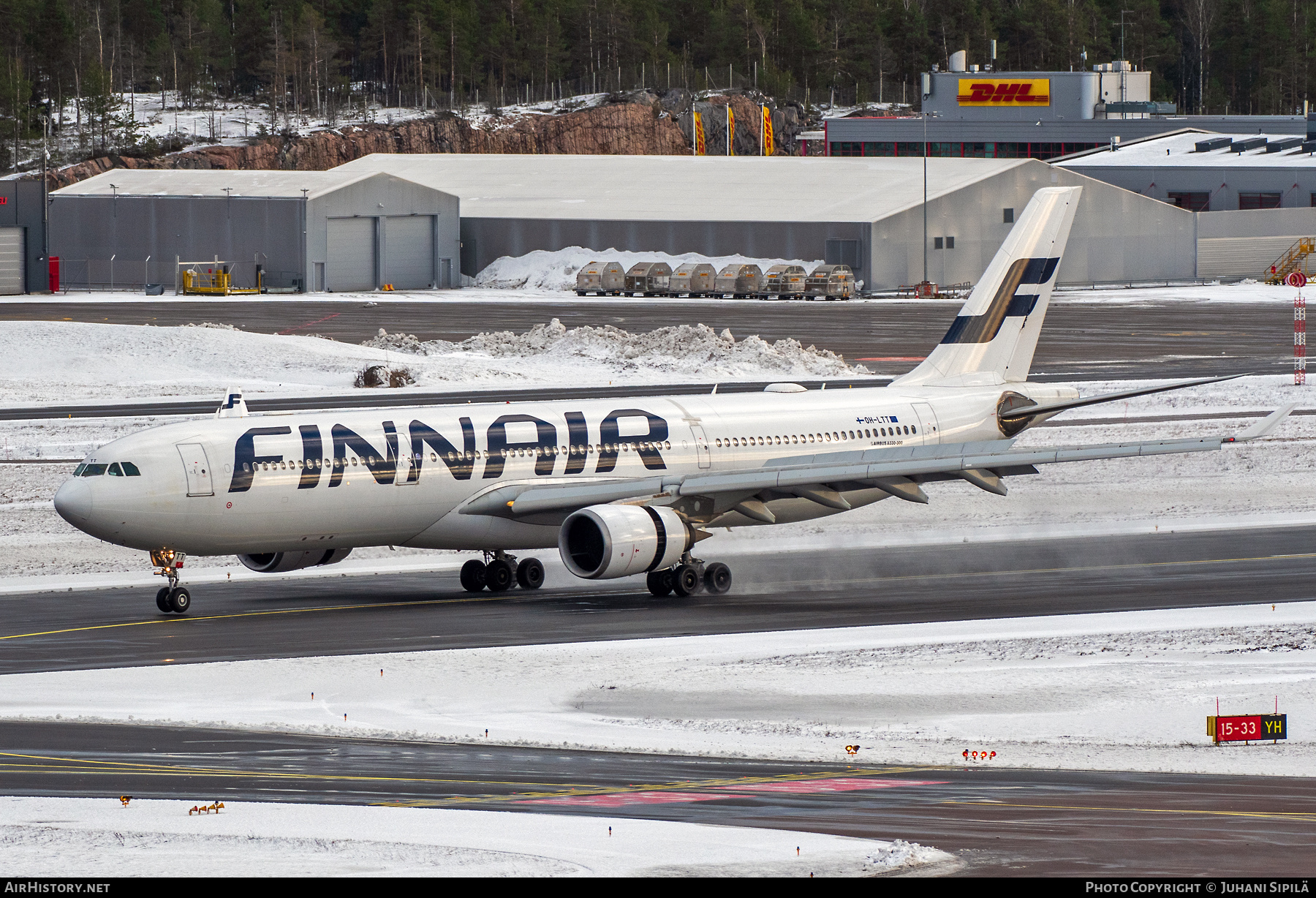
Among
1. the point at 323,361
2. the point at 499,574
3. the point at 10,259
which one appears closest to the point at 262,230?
the point at 10,259

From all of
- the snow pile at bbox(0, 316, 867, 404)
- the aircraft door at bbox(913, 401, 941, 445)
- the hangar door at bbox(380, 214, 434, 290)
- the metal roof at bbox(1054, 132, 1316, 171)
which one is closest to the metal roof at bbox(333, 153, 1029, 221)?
the hangar door at bbox(380, 214, 434, 290)

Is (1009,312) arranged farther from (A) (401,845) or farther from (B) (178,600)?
(A) (401,845)

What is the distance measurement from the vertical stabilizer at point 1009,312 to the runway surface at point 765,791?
870 inches

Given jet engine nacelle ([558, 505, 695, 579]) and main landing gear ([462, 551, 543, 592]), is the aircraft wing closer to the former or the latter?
jet engine nacelle ([558, 505, 695, 579])

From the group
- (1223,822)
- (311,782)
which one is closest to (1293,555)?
(1223,822)

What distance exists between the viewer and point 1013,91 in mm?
186750

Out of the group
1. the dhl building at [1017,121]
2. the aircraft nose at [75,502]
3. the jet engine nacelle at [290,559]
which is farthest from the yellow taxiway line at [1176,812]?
the dhl building at [1017,121]

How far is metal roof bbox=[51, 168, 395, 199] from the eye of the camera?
132 metres

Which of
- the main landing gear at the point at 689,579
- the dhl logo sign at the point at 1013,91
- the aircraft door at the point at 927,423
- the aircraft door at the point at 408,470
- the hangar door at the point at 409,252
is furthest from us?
the dhl logo sign at the point at 1013,91

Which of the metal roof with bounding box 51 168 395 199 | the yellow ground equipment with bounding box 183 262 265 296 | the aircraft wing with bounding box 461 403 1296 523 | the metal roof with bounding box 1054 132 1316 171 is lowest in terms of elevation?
the aircraft wing with bounding box 461 403 1296 523

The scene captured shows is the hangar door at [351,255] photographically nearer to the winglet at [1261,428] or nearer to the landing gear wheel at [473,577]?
the landing gear wheel at [473,577]

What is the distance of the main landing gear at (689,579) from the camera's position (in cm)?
3653

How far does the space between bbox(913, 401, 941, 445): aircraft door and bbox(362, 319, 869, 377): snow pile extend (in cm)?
3258

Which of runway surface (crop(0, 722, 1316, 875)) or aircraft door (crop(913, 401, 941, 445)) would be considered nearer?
runway surface (crop(0, 722, 1316, 875))
